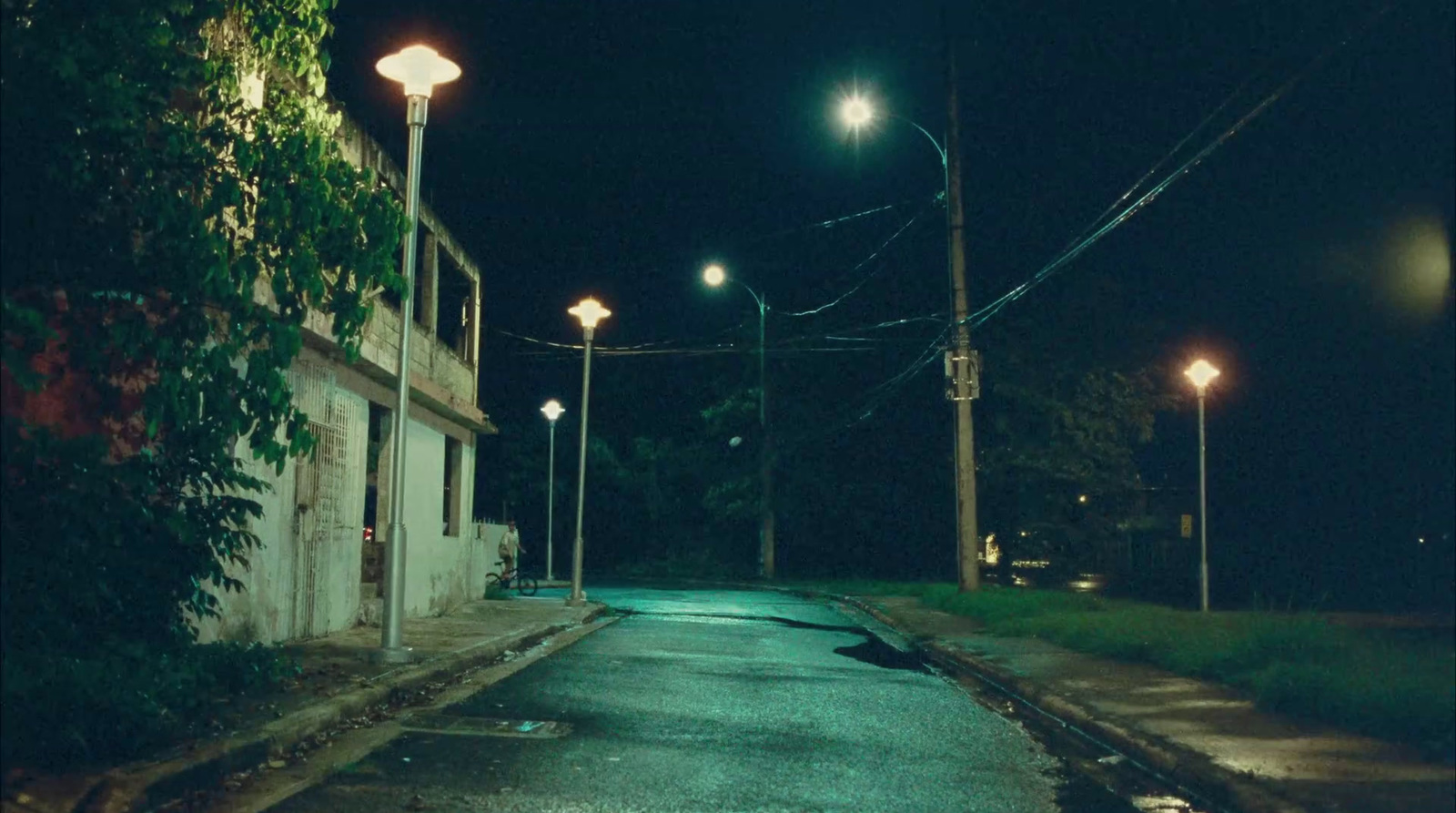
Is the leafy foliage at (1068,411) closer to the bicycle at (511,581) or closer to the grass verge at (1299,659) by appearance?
the bicycle at (511,581)

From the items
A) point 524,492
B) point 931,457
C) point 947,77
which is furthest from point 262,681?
point 524,492

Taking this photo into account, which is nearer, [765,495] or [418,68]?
[418,68]

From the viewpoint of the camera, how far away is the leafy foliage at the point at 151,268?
6758 millimetres

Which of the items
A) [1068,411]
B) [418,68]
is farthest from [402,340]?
[1068,411]

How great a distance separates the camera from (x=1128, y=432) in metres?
36.8

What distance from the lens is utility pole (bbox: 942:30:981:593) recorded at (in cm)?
2308

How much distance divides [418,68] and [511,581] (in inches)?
697

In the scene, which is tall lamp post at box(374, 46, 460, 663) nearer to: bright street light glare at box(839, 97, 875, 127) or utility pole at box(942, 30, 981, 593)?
bright street light glare at box(839, 97, 875, 127)

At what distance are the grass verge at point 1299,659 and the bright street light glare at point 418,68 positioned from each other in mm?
9298

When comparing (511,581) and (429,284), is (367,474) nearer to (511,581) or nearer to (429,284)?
(429,284)

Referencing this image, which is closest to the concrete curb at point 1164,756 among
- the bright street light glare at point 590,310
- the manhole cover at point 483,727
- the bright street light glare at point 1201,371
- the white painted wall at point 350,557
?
the manhole cover at point 483,727

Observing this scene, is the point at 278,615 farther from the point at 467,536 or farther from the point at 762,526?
the point at 762,526

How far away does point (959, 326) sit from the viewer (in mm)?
23109

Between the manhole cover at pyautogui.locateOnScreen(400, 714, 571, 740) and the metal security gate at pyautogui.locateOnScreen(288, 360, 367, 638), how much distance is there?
16.6 ft
